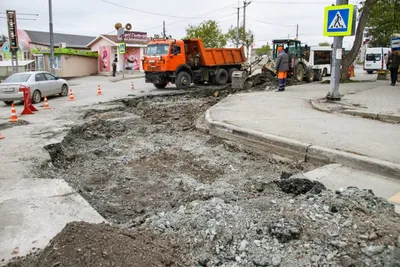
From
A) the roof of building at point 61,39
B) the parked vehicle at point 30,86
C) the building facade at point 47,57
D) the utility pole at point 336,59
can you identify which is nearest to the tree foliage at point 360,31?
the utility pole at point 336,59

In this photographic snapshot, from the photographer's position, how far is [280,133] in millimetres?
7289

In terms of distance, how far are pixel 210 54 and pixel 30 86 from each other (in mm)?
10392

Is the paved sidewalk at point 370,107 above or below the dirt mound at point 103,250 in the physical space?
above

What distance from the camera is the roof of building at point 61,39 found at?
4688 centimetres

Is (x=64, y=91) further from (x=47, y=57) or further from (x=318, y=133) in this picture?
(x=47, y=57)

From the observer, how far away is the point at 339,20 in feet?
35.2

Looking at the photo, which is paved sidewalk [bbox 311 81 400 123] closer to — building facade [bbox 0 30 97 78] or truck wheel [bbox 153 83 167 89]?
truck wheel [bbox 153 83 167 89]

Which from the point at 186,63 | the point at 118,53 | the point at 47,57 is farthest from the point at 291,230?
the point at 118,53

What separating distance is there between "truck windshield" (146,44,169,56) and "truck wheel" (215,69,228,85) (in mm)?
3959

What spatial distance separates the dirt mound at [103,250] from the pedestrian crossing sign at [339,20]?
957cm

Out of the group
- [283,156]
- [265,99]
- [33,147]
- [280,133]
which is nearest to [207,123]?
[280,133]

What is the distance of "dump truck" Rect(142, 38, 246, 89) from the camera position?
19.7 m

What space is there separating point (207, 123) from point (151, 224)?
5291 mm

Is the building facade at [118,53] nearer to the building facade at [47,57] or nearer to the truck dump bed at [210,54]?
the building facade at [47,57]
